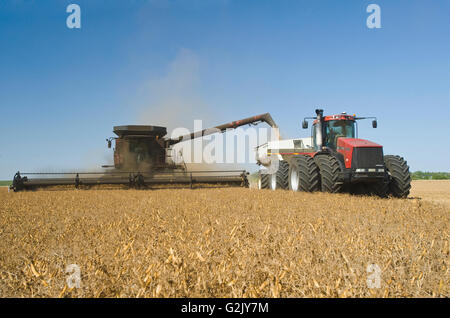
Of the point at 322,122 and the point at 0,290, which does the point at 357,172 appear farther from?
the point at 0,290

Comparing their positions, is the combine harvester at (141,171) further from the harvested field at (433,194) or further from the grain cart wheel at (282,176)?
the harvested field at (433,194)

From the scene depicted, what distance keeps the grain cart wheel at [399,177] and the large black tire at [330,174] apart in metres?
1.44

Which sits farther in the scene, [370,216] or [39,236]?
[370,216]

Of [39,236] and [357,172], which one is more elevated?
[357,172]

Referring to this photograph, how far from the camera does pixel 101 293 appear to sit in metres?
2.29

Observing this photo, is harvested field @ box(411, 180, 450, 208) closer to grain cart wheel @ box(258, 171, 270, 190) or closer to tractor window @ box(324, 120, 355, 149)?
tractor window @ box(324, 120, 355, 149)

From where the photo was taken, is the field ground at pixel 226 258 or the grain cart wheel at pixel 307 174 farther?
the grain cart wheel at pixel 307 174

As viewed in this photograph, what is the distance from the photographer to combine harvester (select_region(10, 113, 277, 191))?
13.6 m

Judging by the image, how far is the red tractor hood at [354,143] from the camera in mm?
9016

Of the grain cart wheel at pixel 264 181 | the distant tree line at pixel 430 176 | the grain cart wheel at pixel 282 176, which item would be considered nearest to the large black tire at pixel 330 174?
the grain cart wheel at pixel 282 176

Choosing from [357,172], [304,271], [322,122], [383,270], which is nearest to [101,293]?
[304,271]
